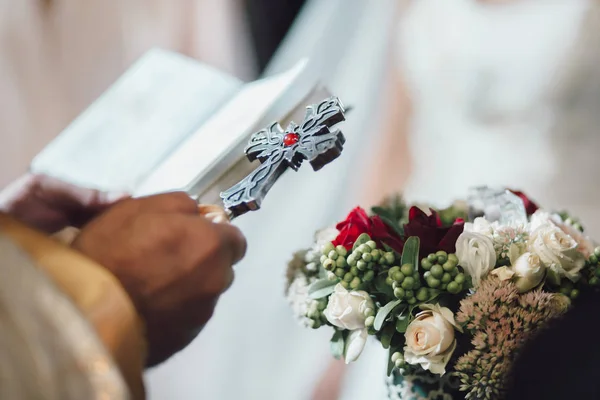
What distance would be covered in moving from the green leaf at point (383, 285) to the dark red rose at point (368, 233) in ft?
0.12

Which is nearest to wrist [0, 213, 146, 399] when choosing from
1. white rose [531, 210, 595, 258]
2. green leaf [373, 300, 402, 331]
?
green leaf [373, 300, 402, 331]

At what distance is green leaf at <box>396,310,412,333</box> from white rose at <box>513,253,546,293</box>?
0.12 m

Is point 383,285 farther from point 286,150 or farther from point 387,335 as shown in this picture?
point 286,150

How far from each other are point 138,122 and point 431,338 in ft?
2.63

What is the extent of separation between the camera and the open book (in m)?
0.81

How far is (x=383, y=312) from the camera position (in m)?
0.65

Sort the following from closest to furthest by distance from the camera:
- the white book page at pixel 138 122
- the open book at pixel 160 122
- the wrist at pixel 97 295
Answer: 1. the wrist at pixel 97 295
2. the open book at pixel 160 122
3. the white book page at pixel 138 122

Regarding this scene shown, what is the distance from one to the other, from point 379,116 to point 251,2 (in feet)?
1.30

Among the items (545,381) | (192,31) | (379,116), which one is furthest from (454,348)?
(192,31)

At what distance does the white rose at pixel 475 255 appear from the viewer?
25.5 inches

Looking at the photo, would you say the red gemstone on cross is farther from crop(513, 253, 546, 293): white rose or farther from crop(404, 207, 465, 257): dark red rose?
crop(513, 253, 546, 293): white rose

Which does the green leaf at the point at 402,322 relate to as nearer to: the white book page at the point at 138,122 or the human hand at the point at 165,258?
the human hand at the point at 165,258

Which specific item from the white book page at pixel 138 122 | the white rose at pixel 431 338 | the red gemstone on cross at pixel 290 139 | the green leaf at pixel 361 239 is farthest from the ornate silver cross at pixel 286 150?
the white book page at pixel 138 122

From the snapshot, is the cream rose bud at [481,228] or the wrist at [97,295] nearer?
the wrist at [97,295]
